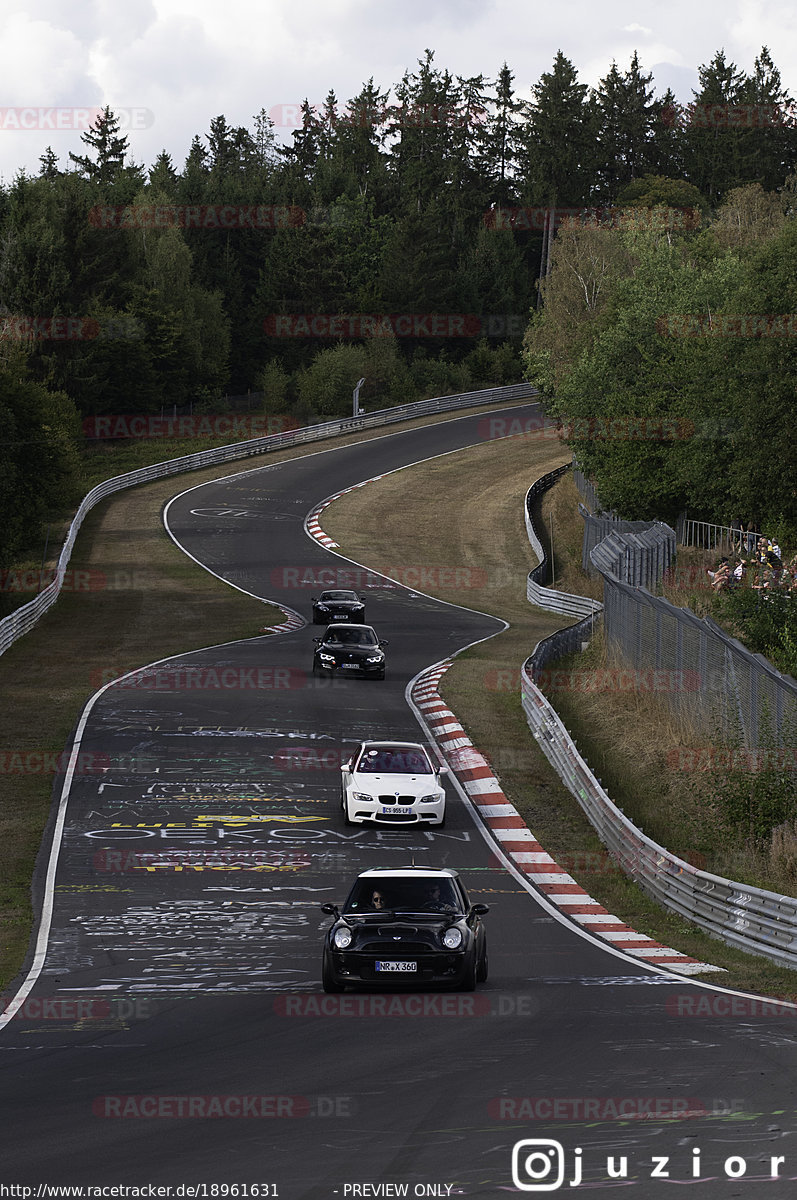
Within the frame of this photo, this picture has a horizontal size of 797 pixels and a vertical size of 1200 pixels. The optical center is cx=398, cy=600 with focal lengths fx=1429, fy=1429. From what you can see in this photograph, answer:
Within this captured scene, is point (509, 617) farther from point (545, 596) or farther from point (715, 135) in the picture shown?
point (715, 135)

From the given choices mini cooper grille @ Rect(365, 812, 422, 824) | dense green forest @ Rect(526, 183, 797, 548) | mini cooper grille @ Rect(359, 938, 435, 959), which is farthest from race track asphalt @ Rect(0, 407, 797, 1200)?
dense green forest @ Rect(526, 183, 797, 548)

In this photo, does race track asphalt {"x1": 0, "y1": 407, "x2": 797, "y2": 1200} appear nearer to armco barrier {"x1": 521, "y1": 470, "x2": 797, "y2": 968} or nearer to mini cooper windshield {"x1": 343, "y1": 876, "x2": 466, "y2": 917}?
mini cooper windshield {"x1": 343, "y1": 876, "x2": 466, "y2": 917}

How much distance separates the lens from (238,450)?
301 ft

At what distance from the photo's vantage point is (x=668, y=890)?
1984 cm

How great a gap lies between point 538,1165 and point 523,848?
14.8 m

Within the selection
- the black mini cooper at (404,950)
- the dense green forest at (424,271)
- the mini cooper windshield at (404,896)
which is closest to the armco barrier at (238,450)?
the dense green forest at (424,271)

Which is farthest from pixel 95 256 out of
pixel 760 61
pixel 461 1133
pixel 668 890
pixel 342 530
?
pixel 461 1133

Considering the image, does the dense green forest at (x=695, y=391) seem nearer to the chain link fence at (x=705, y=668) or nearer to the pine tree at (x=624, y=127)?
the chain link fence at (x=705, y=668)

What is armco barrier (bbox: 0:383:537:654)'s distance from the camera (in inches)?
2031

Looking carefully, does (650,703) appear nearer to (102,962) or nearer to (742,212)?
(102,962)

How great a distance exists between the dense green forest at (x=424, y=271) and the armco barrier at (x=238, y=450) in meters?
2.34

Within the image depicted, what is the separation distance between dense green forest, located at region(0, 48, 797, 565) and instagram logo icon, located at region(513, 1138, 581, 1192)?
140 feet

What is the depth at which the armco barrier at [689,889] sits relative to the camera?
16.3 meters

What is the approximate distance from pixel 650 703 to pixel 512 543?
40045mm
